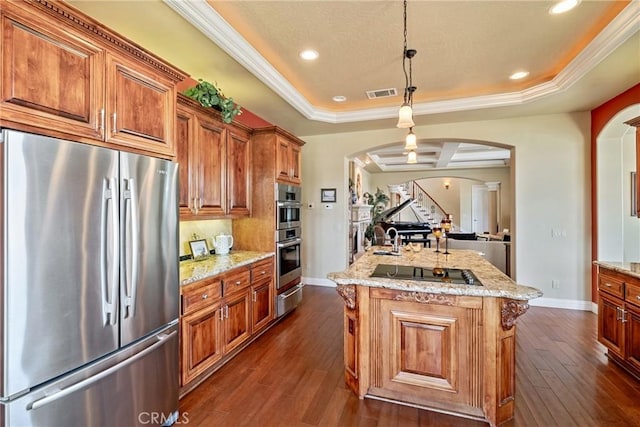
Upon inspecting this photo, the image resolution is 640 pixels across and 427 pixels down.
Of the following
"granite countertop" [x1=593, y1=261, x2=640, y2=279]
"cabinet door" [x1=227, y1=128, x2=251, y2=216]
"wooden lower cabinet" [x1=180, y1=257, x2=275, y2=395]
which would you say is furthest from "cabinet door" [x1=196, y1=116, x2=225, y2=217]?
"granite countertop" [x1=593, y1=261, x2=640, y2=279]

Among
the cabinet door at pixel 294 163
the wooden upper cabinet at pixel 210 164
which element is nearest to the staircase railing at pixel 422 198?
the cabinet door at pixel 294 163

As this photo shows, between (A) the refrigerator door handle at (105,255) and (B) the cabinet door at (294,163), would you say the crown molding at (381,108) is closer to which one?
(B) the cabinet door at (294,163)

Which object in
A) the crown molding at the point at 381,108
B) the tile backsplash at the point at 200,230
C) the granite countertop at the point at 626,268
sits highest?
the crown molding at the point at 381,108

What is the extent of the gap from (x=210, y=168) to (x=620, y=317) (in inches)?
161

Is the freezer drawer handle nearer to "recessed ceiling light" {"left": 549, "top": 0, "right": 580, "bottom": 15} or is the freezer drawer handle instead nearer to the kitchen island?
the kitchen island

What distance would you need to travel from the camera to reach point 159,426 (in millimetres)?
1990

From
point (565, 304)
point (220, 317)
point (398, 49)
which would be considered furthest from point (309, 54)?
point (565, 304)

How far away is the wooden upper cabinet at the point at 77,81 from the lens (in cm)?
134

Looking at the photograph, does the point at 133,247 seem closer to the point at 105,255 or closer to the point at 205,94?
the point at 105,255

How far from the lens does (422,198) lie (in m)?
15.0

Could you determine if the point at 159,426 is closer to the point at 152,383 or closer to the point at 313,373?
the point at 152,383

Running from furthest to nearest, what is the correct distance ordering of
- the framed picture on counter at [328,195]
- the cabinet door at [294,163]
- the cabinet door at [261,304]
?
the framed picture on counter at [328,195] < the cabinet door at [294,163] < the cabinet door at [261,304]

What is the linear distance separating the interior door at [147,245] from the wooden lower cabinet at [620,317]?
3.68 meters

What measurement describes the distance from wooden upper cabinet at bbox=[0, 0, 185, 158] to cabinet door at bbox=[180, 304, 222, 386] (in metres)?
1.34
